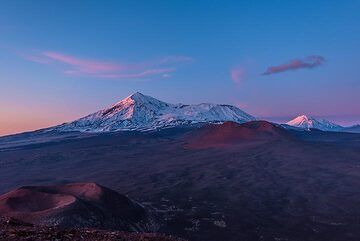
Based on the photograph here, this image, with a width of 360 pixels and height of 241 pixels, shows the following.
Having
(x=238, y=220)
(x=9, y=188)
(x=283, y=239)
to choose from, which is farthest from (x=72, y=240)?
(x=9, y=188)

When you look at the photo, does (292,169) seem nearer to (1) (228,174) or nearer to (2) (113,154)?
(1) (228,174)

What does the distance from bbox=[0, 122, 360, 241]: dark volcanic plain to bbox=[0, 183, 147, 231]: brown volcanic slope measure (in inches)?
158

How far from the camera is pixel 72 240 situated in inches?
559

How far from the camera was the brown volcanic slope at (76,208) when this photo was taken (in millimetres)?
40562

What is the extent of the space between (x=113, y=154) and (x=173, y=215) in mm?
86707

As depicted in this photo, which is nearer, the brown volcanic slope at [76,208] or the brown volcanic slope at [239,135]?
the brown volcanic slope at [76,208]

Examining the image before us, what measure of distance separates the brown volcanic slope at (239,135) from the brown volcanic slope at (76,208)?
303 ft

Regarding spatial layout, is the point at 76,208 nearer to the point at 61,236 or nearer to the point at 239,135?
the point at 61,236

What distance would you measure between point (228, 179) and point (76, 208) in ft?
138

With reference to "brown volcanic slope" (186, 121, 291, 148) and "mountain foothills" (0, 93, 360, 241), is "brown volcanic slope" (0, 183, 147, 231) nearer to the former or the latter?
"mountain foothills" (0, 93, 360, 241)

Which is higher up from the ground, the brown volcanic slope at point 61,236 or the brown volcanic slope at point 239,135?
the brown volcanic slope at point 239,135

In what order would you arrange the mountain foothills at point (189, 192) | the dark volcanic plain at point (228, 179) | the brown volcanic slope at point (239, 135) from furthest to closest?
1. the brown volcanic slope at point (239, 135)
2. the dark volcanic plain at point (228, 179)
3. the mountain foothills at point (189, 192)

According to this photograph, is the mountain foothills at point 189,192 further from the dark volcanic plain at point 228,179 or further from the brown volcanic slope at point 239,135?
the brown volcanic slope at point 239,135

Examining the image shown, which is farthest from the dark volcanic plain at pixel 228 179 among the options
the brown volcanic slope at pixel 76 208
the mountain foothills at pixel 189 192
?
the brown volcanic slope at pixel 76 208
